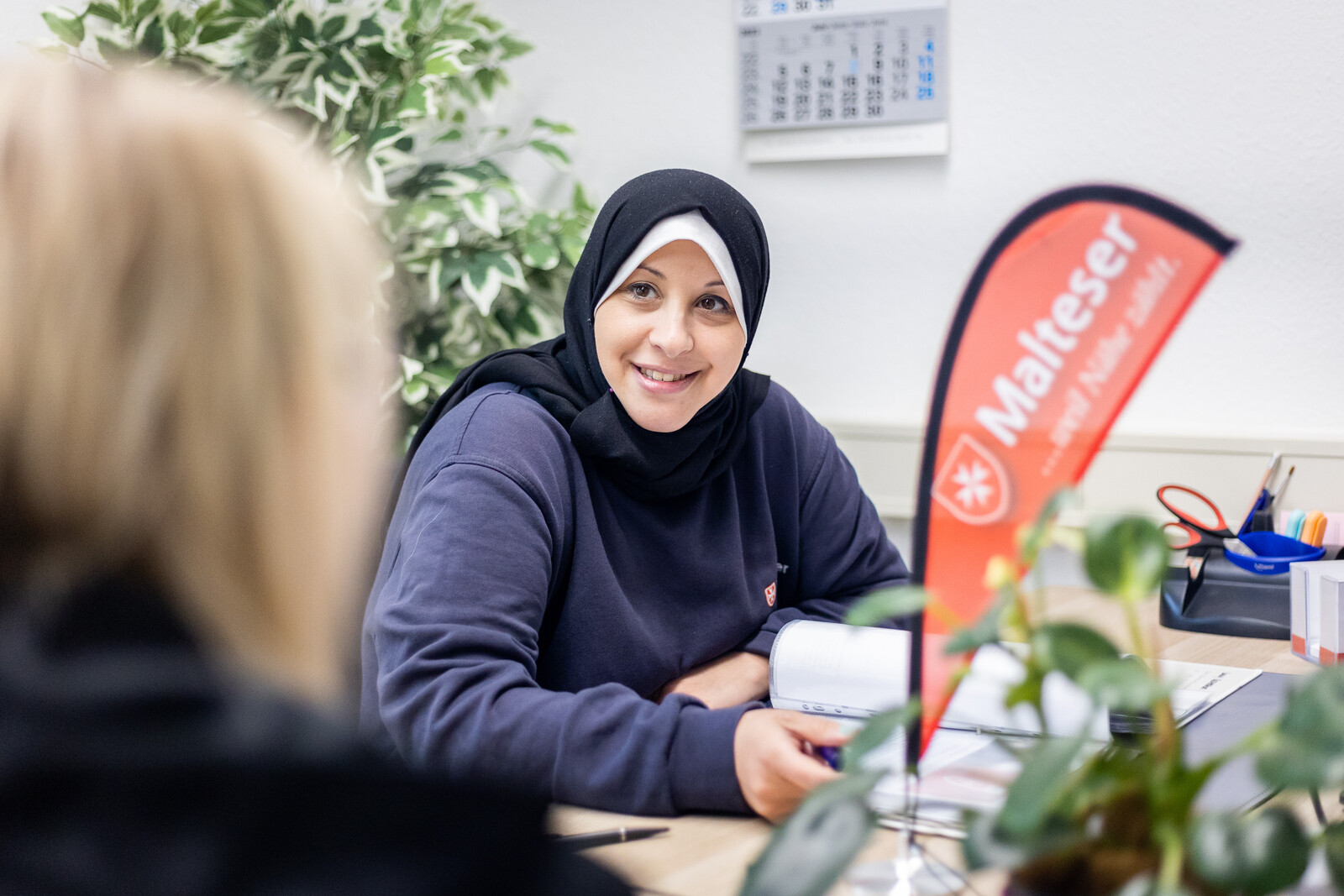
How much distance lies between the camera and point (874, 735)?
55 centimetres

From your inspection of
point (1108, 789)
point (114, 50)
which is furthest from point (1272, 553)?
point (114, 50)

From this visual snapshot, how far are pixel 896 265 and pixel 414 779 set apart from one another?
1961mm

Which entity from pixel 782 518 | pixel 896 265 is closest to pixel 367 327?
pixel 782 518

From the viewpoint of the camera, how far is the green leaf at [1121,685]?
49 centimetres

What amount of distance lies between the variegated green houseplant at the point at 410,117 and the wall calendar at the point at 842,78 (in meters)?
0.42

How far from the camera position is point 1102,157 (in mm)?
2098

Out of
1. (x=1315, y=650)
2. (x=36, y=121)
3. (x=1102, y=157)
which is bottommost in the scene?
(x=1315, y=650)

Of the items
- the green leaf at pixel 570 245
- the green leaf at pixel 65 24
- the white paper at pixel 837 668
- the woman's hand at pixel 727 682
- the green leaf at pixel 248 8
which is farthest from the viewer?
the green leaf at pixel 570 245

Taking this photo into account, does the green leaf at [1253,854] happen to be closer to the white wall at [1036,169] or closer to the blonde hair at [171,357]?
the blonde hair at [171,357]

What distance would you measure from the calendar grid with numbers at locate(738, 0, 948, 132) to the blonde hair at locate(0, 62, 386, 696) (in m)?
1.84

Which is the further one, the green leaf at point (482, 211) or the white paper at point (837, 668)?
the green leaf at point (482, 211)

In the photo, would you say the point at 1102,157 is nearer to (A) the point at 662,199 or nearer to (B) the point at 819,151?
(B) the point at 819,151

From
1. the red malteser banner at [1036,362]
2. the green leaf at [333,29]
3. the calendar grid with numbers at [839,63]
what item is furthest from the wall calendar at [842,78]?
the red malteser banner at [1036,362]

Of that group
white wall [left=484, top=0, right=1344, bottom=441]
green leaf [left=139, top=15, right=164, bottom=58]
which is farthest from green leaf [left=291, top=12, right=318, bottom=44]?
white wall [left=484, top=0, right=1344, bottom=441]
